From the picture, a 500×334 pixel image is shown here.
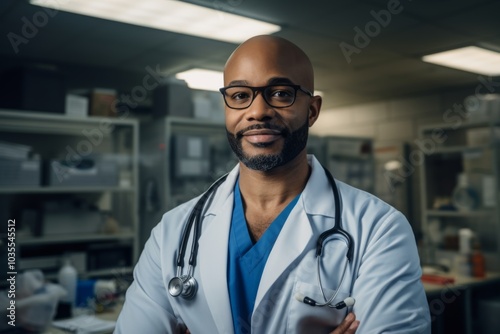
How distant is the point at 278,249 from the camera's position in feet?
3.48

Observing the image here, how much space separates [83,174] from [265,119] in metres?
2.24

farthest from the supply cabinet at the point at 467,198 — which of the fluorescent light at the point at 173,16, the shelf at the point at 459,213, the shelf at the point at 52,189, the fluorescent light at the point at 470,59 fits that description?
the shelf at the point at 52,189

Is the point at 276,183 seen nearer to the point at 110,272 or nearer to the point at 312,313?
the point at 312,313

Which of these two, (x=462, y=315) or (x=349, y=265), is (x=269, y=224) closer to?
(x=349, y=265)

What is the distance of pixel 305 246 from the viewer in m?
1.06

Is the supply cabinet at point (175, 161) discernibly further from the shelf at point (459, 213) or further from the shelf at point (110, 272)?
the shelf at point (459, 213)

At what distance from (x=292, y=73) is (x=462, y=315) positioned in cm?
259

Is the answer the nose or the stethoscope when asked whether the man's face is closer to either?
the nose

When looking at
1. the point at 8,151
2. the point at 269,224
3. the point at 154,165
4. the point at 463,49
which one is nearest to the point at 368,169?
the point at 463,49

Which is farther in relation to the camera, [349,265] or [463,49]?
[463,49]

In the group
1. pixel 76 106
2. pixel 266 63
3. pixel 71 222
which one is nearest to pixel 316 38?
pixel 76 106

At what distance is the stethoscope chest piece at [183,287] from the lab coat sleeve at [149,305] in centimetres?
8

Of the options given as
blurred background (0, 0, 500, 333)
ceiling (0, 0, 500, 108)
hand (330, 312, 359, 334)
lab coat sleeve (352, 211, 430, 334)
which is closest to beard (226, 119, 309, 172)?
lab coat sleeve (352, 211, 430, 334)

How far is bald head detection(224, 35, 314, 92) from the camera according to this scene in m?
1.08
